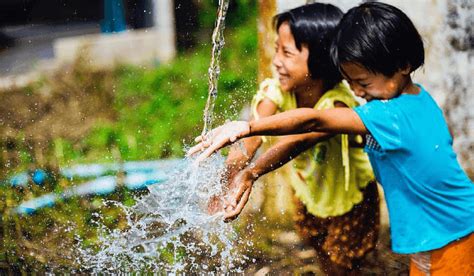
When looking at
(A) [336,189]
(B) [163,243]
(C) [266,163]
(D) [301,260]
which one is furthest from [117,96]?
(A) [336,189]

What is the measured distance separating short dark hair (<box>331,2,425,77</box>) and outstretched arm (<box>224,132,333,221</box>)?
0.38 m

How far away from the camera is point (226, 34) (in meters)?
4.29

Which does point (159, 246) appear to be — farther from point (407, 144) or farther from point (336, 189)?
point (407, 144)

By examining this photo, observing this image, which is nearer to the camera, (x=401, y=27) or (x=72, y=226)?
(x=401, y=27)

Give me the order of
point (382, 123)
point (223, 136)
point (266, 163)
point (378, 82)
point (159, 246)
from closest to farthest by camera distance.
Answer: point (223, 136), point (382, 123), point (378, 82), point (266, 163), point (159, 246)

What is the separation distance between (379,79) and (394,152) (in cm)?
24

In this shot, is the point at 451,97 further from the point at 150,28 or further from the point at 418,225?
the point at 150,28

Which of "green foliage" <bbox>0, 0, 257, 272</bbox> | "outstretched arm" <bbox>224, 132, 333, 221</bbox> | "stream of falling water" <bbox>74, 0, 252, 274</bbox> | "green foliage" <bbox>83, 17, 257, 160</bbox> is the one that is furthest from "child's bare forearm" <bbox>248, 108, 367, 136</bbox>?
"green foliage" <bbox>83, 17, 257, 160</bbox>

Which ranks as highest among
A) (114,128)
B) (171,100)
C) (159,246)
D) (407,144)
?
(407,144)

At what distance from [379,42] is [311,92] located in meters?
0.53

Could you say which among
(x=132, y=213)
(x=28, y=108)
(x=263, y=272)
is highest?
(x=28, y=108)

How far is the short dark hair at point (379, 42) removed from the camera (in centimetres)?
221

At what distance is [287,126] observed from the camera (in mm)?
2053

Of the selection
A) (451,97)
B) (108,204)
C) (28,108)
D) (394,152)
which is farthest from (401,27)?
(28,108)
